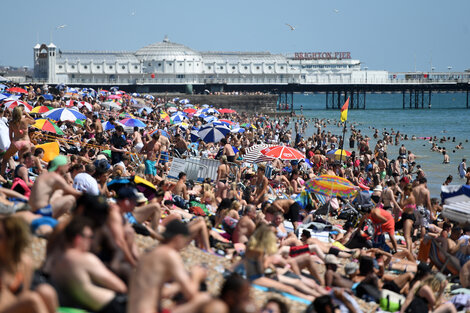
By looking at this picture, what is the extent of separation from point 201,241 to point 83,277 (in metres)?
2.87

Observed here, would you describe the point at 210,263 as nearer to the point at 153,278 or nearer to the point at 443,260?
the point at 153,278

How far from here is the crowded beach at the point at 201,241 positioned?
4.40 metres

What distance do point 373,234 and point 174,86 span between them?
69.0 meters

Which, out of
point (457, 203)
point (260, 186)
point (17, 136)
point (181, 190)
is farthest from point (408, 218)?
point (17, 136)

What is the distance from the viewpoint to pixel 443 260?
28.6 feet

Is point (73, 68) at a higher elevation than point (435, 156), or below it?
higher

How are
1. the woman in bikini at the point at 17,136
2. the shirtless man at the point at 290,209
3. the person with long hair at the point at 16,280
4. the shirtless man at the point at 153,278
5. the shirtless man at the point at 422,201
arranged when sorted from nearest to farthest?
the person with long hair at the point at 16,280 < the shirtless man at the point at 153,278 < the woman in bikini at the point at 17,136 < the shirtless man at the point at 290,209 < the shirtless man at the point at 422,201

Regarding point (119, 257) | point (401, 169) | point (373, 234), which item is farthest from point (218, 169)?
point (401, 169)

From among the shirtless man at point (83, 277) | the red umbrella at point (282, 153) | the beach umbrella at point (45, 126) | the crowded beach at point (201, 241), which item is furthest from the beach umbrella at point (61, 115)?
the shirtless man at point (83, 277)

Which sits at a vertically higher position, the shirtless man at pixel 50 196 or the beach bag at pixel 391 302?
the shirtless man at pixel 50 196

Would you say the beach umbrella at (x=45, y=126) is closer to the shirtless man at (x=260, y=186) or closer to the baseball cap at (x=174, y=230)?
the shirtless man at (x=260, y=186)

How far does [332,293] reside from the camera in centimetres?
643

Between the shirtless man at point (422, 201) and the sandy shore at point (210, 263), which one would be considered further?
the shirtless man at point (422, 201)

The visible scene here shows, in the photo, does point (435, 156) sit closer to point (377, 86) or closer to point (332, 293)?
point (332, 293)
